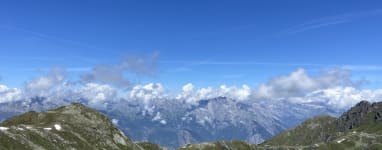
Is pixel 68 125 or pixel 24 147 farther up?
pixel 68 125

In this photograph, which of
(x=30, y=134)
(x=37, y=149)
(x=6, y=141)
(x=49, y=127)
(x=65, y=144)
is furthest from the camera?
(x=49, y=127)

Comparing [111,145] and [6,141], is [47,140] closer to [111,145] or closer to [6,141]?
[6,141]

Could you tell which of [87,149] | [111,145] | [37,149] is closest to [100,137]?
[111,145]

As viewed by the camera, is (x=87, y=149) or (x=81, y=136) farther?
(x=81, y=136)

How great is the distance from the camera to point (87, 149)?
17388 centimetres

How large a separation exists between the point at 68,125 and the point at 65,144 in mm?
26942

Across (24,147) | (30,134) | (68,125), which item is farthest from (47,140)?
(68,125)

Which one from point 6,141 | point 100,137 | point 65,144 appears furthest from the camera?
point 100,137

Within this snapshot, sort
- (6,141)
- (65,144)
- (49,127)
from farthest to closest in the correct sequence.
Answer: (49,127), (65,144), (6,141)

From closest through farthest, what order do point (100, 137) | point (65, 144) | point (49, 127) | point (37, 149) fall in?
point (37, 149), point (65, 144), point (49, 127), point (100, 137)

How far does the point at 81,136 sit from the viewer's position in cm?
18575

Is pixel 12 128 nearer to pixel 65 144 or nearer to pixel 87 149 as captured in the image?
pixel 65 144

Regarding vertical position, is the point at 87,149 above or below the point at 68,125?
below

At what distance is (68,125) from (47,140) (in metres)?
33.2
